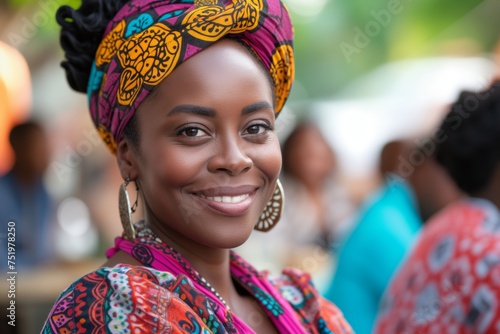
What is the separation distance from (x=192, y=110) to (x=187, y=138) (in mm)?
74

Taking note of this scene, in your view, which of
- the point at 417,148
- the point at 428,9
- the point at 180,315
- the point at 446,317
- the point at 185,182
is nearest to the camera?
the point at 180,315

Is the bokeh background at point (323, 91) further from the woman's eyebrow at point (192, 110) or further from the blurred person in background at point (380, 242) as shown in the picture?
the woman's eyebrow at point (192, 110)

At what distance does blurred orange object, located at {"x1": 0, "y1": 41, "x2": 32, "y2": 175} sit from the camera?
5.98 meters

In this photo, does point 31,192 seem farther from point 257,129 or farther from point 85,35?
point 257,129

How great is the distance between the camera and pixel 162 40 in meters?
2.05

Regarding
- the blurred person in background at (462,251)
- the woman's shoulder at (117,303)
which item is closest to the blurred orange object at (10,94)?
the blurred person in background at (462,251)

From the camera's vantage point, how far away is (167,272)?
1978 mm

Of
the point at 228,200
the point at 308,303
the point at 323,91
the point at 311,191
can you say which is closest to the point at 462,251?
the point at 308,303

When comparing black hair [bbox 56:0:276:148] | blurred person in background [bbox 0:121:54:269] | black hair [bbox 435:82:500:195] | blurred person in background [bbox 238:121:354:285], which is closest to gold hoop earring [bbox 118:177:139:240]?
black hair [bbox 56:0:276:148]

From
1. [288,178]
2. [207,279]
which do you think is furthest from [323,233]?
[207,279]

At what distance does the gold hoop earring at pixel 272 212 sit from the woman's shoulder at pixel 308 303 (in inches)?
6.3

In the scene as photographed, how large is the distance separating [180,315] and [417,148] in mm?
3561

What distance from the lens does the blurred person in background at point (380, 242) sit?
14.9ft

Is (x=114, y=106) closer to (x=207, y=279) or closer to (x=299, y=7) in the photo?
(x=207, y=279)
